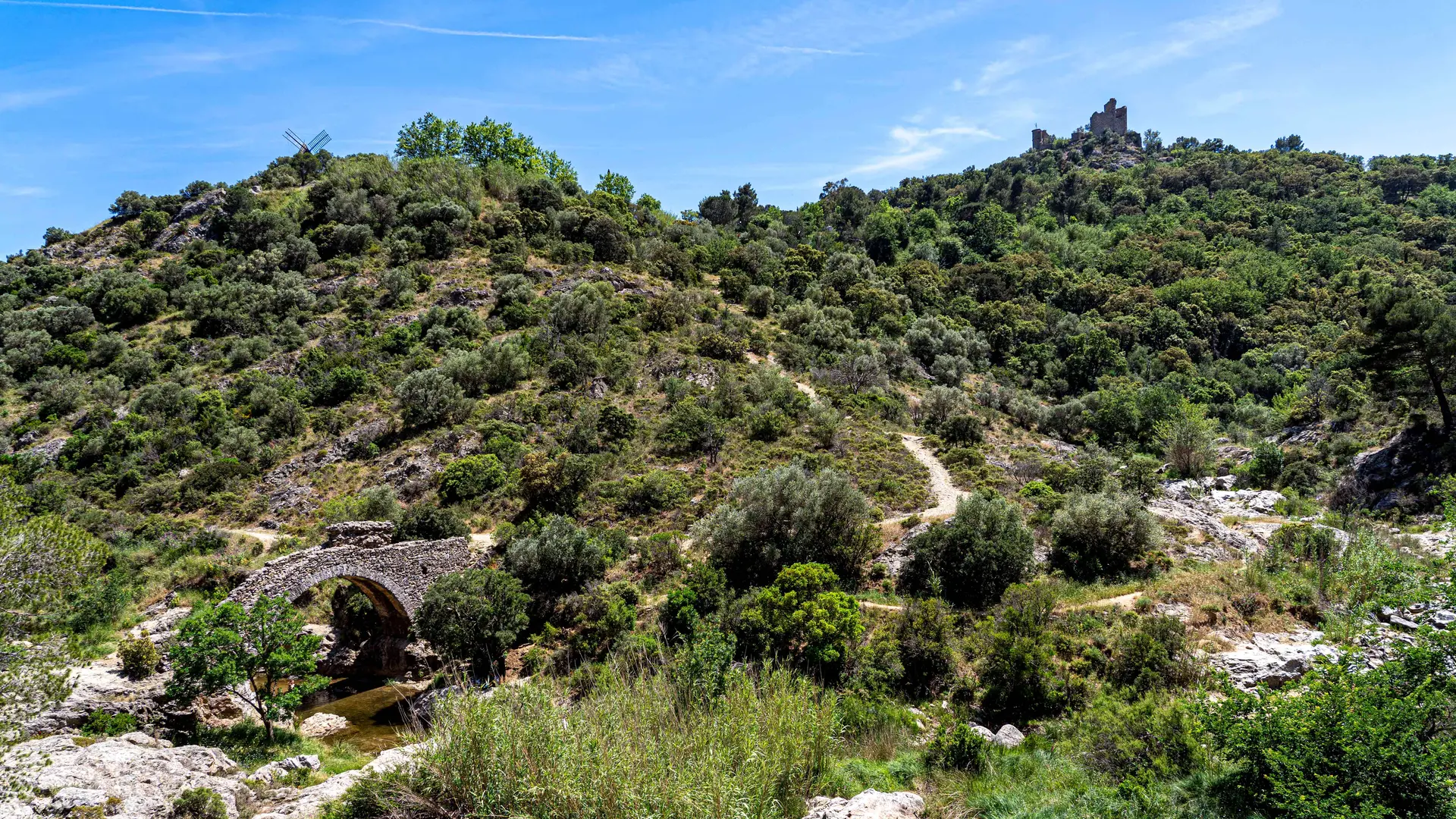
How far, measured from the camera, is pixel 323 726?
1845 cm

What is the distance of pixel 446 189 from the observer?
5669 centimetres

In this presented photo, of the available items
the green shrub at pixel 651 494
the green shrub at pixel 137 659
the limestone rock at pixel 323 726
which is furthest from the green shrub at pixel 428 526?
the green shrub at pixel 137 659

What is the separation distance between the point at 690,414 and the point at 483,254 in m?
28.5

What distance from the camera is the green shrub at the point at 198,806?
10.1 m

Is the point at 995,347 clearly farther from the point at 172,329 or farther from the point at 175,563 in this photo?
the point at 172,329

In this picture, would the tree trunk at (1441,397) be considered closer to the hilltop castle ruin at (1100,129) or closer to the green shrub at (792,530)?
the green shrub at (792,530)

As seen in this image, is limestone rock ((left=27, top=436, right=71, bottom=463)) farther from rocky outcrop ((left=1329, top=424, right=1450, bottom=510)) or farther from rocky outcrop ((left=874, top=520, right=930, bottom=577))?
rocky outcrop ((left=1329, top=424, right=1450, bottom=510))

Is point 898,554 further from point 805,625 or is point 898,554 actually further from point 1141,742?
point 1141,742

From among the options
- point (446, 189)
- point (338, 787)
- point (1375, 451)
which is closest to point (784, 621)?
point (338, 787)

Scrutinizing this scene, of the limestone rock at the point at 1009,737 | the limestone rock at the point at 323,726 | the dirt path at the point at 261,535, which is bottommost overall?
the limestone rock at the point at 323,726

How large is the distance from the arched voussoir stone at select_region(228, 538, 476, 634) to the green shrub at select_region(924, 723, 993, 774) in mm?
16818

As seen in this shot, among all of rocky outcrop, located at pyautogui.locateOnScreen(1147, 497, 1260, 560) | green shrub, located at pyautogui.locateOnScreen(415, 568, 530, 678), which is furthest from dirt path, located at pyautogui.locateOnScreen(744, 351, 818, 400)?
green shrub, located at pyautogui.locateOnScreen(415, 568, 530, 678)

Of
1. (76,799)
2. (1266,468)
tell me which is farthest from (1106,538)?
(76,799)

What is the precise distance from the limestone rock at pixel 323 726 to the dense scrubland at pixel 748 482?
214 centimetres
